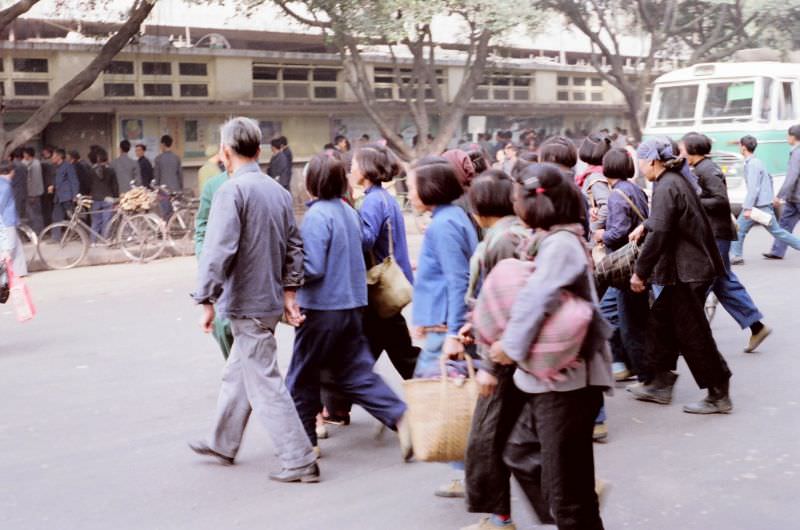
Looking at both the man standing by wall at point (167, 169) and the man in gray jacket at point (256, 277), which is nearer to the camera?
the man in gray jacket at point (256, 277)

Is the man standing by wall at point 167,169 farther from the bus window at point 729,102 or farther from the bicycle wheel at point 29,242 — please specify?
the bus window at point 729,102

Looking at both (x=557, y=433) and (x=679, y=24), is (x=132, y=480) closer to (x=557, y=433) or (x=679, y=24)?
(x=557, y=433)

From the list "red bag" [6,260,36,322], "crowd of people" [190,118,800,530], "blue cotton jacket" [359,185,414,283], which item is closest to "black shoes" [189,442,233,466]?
"crowd of people" [190,118,800,530]

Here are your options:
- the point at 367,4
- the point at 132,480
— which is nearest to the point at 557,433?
the point at 132,480

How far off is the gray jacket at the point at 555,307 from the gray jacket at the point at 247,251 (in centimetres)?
160

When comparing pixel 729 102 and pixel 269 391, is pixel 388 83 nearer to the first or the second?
pixel 729 102

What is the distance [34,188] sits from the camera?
16469 millimetres

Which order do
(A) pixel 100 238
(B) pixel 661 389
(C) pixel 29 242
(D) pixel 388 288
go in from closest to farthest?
1. (D) pixel 388 288
2. (B) pixel 661 389
3. (C) pixel 29 242
4. (A) pixel 100 238

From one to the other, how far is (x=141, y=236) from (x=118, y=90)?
207 inches

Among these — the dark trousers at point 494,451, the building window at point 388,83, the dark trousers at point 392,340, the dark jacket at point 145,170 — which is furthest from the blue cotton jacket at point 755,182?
the building window at point 388,83

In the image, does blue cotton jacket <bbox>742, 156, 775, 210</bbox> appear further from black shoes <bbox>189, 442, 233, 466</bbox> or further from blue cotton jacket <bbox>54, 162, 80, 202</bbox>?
blue cotton jacket <bbox>54, 162, 80, 202</bbox>

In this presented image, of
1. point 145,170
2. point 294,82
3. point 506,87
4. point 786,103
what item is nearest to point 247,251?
point 145,170

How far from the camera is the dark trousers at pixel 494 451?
3906 mm

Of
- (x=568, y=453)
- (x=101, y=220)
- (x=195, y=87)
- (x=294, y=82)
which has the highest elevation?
(x=294, y=82)
